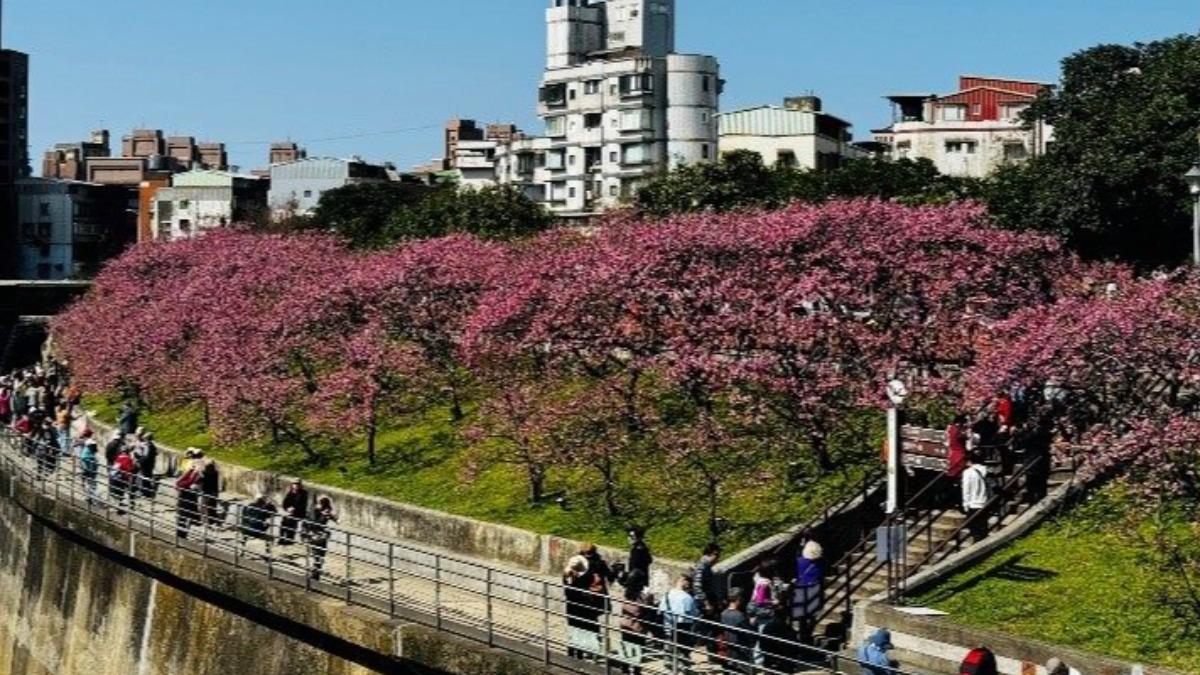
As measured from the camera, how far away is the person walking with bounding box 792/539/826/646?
21.7 metres

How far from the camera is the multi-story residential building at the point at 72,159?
180875mm

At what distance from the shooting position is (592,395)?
31.2m

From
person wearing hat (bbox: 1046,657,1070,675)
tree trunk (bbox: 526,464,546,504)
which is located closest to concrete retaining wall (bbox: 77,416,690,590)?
tree trunk (bbox: 526,464,546,504)

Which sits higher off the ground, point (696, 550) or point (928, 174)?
point (928, 174)

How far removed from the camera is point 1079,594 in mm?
21812

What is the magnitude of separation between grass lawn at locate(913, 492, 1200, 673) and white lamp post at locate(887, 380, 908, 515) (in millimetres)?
1390

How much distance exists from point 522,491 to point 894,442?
11.0 m

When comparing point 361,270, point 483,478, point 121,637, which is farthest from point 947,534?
point 361,270

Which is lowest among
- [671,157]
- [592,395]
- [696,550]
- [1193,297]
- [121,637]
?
[121,637]

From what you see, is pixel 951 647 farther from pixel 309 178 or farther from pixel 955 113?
pixel 309 178

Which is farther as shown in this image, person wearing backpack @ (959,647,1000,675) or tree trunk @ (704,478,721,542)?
tree trunk @ (704,478,721,542)

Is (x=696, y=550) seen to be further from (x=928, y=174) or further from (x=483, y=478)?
(x=928, y=174)

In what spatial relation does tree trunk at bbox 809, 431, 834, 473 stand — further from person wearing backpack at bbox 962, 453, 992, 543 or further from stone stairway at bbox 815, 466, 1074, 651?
person wearing backpack at bbox 962, 453, 992, 543

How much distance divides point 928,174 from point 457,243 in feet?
102
